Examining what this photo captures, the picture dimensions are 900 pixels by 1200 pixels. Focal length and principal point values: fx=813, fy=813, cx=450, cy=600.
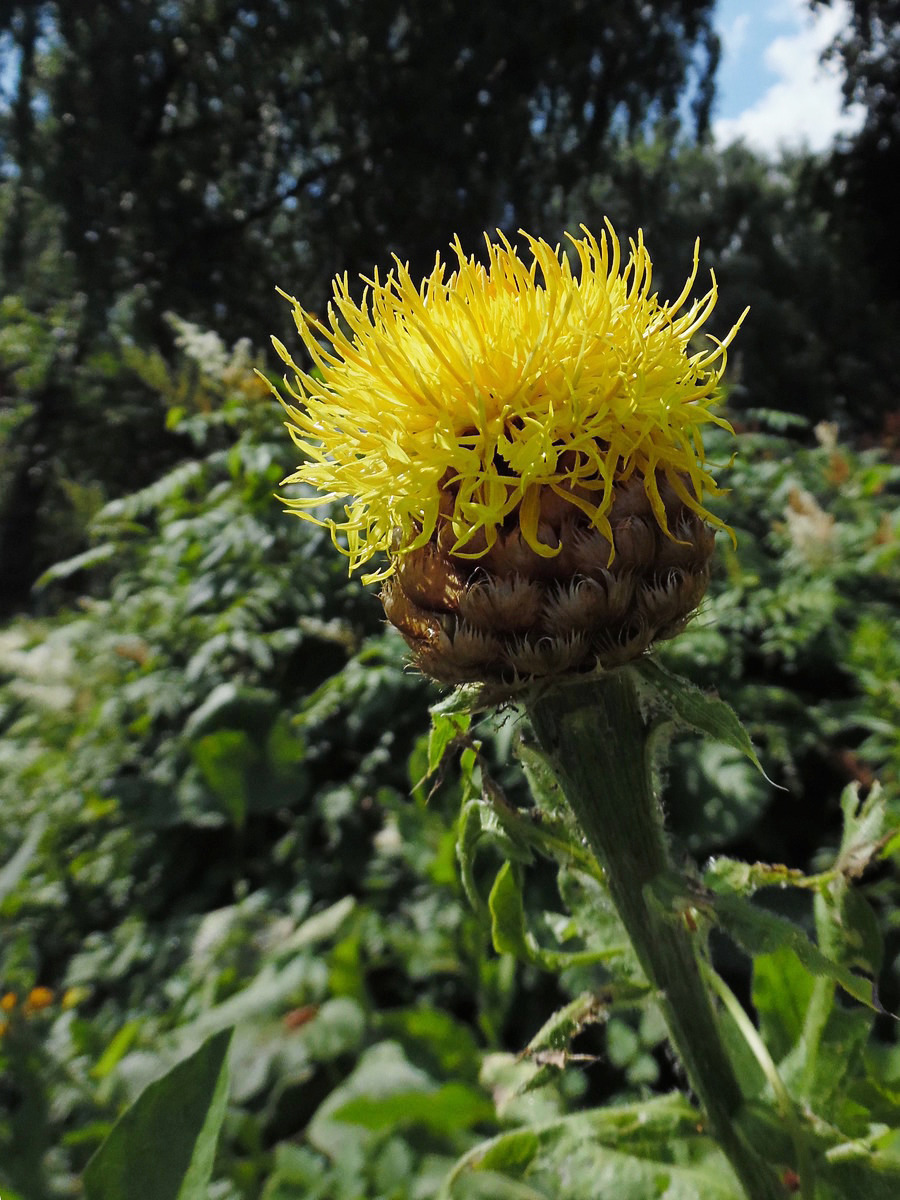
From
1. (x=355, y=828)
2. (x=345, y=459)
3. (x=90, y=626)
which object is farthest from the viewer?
(x=90, y=626)

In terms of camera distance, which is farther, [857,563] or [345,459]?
→ [857,563]

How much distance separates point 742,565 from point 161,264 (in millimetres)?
8362

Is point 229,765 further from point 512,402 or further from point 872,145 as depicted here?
point 872,145

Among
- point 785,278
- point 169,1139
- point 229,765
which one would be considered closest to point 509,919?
point 169,1139

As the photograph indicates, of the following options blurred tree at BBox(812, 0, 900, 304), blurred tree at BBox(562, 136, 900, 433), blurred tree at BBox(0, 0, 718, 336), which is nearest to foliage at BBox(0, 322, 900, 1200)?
blurred tree at BBox(0, 0, 718, 336)

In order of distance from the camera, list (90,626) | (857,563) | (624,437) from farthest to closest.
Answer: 1. (90,626)
2. (857,563)
3. (624,437)

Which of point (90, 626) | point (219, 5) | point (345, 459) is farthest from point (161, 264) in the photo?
point (345, 459)

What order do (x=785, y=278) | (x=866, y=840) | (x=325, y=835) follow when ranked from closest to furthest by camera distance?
(x=866, y=840) → (x=325, y=835) → (x=785, y=278)

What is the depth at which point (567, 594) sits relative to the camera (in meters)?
0.79

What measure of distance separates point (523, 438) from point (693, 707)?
1.00 ft

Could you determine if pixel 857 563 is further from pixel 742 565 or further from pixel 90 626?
pixel 90 626

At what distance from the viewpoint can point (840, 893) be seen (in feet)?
3.19

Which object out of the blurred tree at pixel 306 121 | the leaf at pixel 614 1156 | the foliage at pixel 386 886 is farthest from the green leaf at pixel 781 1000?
the blurred tree at pixel 306 121

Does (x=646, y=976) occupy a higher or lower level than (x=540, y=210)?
lower
